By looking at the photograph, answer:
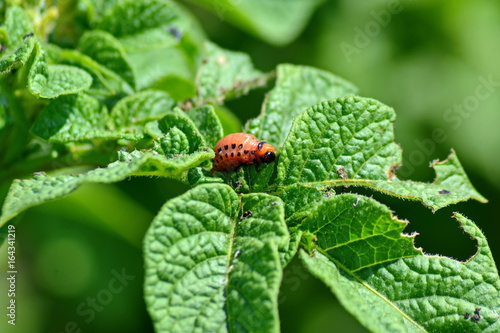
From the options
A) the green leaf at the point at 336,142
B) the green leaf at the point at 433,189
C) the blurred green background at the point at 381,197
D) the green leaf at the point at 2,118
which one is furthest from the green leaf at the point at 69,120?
the blurred green background at the point at 381,197

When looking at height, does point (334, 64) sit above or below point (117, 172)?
below

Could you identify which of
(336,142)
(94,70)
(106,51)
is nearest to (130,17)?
(106,51)

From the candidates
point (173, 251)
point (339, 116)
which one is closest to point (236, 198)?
point (173, 251)

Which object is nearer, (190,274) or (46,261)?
(190,274)

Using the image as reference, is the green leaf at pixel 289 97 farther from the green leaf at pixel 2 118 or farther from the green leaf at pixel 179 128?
the green leaf at pixel 2 118

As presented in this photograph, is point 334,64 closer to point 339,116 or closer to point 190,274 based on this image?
point 339,116

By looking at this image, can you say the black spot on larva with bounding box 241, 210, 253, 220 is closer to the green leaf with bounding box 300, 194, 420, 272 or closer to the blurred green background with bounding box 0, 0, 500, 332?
the green leaf with bounding box 300, 194, 420, 272

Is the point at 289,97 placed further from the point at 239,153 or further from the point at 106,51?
the point at 106,51
